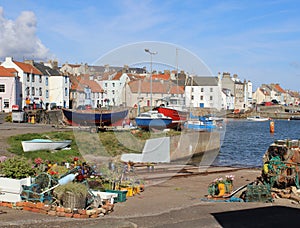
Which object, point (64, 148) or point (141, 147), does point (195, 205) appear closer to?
point (64, 148)

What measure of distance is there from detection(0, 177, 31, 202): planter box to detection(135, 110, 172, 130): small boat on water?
101 feet

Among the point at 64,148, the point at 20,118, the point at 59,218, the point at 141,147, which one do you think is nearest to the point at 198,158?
the point at 141,147

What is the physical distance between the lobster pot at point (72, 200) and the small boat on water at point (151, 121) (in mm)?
31253

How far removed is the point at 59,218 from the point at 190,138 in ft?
83.4

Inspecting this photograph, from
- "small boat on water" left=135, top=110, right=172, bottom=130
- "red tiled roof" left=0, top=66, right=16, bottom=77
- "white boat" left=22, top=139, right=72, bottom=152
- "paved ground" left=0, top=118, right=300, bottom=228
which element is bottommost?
"paved ground" left=0, top=118, right=300, bottom=228

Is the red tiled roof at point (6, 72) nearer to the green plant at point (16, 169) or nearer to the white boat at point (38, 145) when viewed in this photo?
the white boat at point (38, 145)

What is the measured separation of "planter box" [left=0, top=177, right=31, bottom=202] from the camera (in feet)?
41.5

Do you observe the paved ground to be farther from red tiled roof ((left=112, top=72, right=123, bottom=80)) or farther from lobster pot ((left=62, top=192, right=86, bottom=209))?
red tiled roof ((left=112, top=72, right=123, bottom=80))

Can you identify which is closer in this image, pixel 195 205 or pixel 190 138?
pixel 195 205

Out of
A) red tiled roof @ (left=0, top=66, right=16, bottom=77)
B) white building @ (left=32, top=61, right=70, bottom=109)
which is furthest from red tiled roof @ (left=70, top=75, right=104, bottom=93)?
red tiled roof @ (left=0, top=66, right=16, bottom=77)

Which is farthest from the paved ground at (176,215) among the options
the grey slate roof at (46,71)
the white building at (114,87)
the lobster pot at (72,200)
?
the grey slate roof at (46,71)

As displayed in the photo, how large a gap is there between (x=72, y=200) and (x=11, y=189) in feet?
7.00

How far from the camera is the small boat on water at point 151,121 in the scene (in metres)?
44.1

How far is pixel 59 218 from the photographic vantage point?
11266 mm
